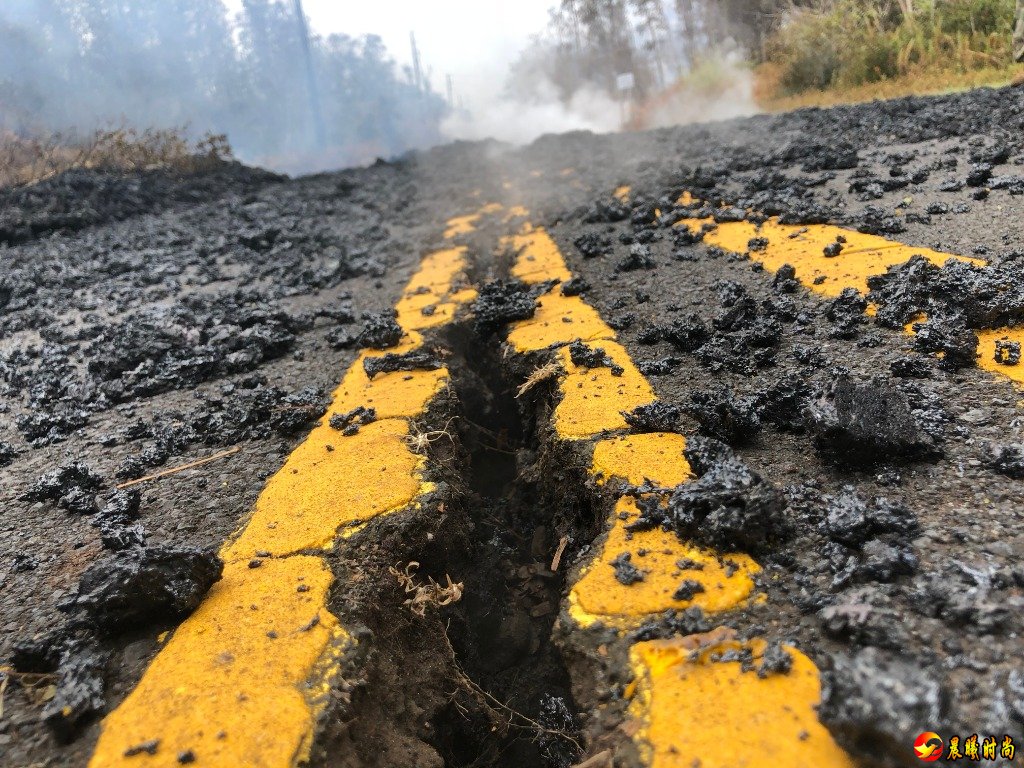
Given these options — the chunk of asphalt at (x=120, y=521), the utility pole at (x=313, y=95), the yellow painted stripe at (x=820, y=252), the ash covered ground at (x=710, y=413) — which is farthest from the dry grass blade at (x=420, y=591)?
the utility pole at (x=313, y=95)

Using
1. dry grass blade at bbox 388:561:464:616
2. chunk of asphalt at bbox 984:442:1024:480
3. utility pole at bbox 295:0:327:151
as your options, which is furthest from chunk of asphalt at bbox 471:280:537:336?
utility pole at bbox 295:0:327:151

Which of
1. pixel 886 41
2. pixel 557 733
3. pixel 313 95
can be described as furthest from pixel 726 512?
pixel 313 95

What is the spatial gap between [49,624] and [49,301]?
424 cm

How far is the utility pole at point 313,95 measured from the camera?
16.3m

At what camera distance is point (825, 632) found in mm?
1208

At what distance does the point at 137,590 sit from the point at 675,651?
1281 mm

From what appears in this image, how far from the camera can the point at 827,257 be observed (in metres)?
3.11

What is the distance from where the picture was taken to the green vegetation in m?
7.70

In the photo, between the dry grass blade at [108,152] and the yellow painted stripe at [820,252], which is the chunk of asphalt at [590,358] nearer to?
the yellow painted stripe at [820,252]

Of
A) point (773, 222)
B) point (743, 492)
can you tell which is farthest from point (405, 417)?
point (773, 222)

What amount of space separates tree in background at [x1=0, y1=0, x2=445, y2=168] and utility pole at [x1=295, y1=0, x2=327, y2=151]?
18cm

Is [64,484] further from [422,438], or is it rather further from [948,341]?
[948,341]

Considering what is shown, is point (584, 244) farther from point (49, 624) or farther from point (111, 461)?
point (49, 624)

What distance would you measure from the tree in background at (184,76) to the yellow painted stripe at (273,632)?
11.4m
